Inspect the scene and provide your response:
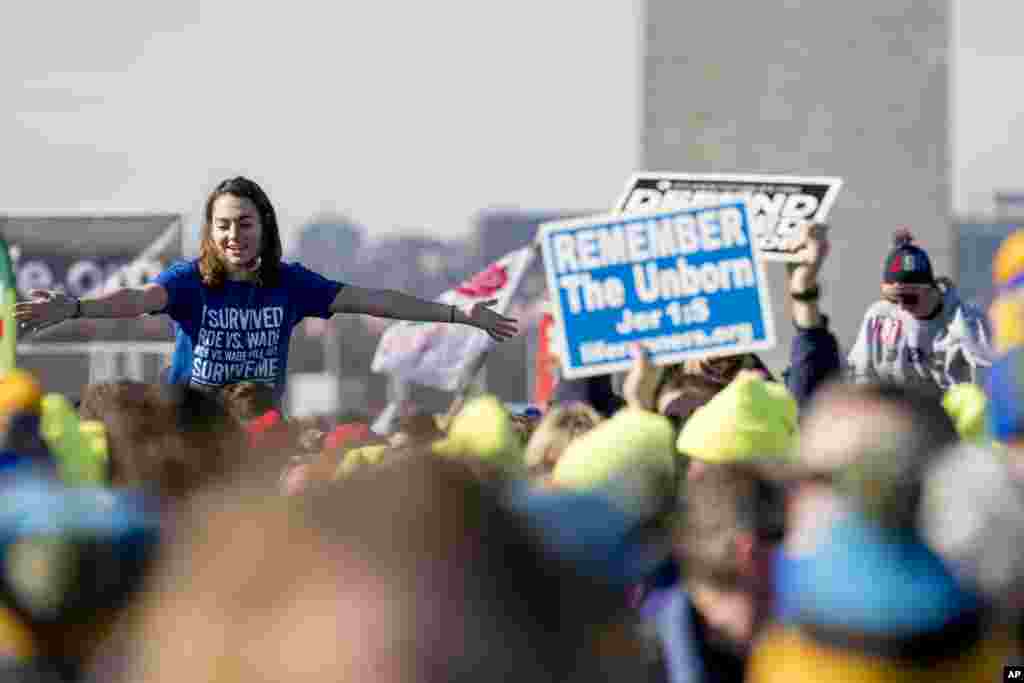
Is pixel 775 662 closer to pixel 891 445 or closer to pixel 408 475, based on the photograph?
pixel 891 445

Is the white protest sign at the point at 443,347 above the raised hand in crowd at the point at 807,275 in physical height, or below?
below

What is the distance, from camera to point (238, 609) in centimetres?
98

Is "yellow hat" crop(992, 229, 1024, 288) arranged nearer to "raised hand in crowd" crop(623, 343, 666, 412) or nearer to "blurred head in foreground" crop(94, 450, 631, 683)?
"raised hand in crowd" crop(623, 343, 666, 412)

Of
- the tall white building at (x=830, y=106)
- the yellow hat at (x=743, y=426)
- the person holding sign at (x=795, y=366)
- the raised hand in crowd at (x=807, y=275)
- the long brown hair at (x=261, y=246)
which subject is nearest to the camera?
the yellow hat at (x=743, y=426)

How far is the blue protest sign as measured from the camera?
527cm

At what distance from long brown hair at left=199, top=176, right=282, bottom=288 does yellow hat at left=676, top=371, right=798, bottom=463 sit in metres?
2.00

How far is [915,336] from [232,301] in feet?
9.22

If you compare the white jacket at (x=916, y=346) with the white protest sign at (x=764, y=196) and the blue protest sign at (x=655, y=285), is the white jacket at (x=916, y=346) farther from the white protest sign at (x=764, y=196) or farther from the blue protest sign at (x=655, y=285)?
the blue protest sign at (x=655, y=285)

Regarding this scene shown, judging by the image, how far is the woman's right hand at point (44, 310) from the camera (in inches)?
197

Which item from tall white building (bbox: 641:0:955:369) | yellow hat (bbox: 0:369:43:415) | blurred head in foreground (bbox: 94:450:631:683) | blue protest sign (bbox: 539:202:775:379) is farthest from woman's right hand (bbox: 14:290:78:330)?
tall white building (bbox: 641:0:955:369)

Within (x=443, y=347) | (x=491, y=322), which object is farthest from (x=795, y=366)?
(x=443, y=347)

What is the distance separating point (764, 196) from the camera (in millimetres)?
7055

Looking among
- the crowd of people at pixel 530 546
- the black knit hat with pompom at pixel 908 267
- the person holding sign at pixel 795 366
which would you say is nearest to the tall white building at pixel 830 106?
the black knit hat with pompom at pixel 908 267

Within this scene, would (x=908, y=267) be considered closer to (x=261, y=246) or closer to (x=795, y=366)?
(x=261, y=246)
